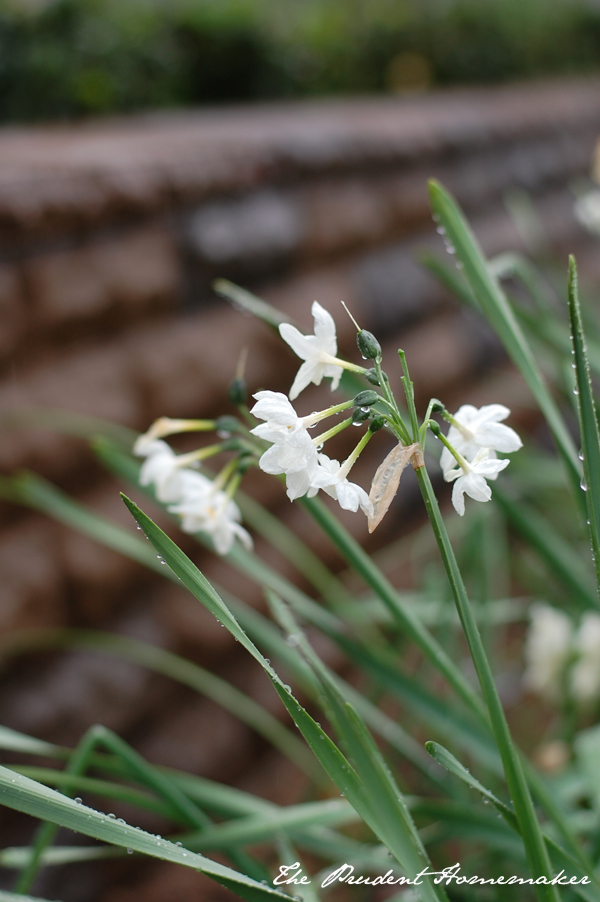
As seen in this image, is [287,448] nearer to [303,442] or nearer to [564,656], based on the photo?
[303,442]

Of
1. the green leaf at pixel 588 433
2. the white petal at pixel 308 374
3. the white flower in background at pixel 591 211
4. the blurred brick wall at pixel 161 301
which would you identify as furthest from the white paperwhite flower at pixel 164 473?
the white flower in background at pixel 591 211

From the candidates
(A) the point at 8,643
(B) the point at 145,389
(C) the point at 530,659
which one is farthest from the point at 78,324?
(C) the point at 530,659

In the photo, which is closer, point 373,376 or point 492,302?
point 373,376

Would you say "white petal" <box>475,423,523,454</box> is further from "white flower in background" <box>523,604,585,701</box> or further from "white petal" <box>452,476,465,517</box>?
"white flower in background" <box>523,604,585,701</box>

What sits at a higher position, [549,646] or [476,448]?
[476,448]

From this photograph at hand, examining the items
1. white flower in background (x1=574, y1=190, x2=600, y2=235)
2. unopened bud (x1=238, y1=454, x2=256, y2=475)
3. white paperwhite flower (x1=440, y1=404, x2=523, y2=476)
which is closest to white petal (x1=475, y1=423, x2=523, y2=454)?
white paperwhite flower (x1=440, y1=404, x2=523, y2=476)

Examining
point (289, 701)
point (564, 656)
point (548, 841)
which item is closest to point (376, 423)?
point (289, 701)

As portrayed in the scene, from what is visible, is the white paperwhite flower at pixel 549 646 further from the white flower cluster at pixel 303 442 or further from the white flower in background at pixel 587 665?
the white flower cluster at pixel 303 442

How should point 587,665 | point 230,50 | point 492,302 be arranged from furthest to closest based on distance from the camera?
point 230,50 < point 587,665 < point 492,302
